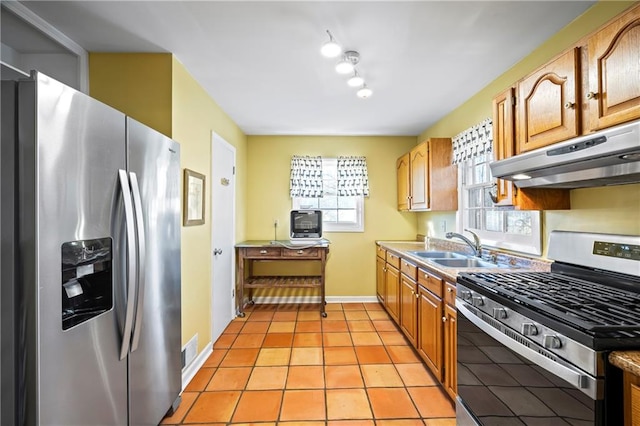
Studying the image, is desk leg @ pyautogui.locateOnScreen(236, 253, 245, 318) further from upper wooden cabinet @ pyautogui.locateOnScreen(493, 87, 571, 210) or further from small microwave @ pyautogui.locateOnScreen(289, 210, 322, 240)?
upper wooden cabinet @ pyautogui.locateOnScreen(493, 87, 571, 210)

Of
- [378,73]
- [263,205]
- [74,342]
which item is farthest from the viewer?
[263,205]

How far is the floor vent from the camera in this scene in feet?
7.38

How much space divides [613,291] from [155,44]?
9.44ft

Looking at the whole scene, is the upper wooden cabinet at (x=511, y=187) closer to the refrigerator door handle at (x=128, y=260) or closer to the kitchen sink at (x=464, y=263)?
the kitchen sink at (x=464, y=263)

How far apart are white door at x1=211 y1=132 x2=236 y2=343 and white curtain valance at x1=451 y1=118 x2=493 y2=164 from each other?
241cm

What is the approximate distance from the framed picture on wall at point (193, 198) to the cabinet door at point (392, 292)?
2023 millimetres

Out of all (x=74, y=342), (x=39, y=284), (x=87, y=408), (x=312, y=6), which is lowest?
(x=87, y=408)

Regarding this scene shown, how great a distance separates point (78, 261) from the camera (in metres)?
1.14

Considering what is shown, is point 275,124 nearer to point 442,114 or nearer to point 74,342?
point 442,114

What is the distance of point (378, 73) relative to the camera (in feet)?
7.89

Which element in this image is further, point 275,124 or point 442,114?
point 275,124

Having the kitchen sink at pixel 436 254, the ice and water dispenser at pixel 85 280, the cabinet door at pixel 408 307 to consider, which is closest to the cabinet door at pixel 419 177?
the kitchen sink at pixel 436 254

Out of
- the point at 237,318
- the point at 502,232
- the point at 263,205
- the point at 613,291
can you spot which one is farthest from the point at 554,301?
the point at 263,205

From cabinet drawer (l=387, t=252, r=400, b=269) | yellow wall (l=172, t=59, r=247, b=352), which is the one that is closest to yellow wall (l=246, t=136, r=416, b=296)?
cabinet drawer (l=387, t=252, r=400, b=269)
